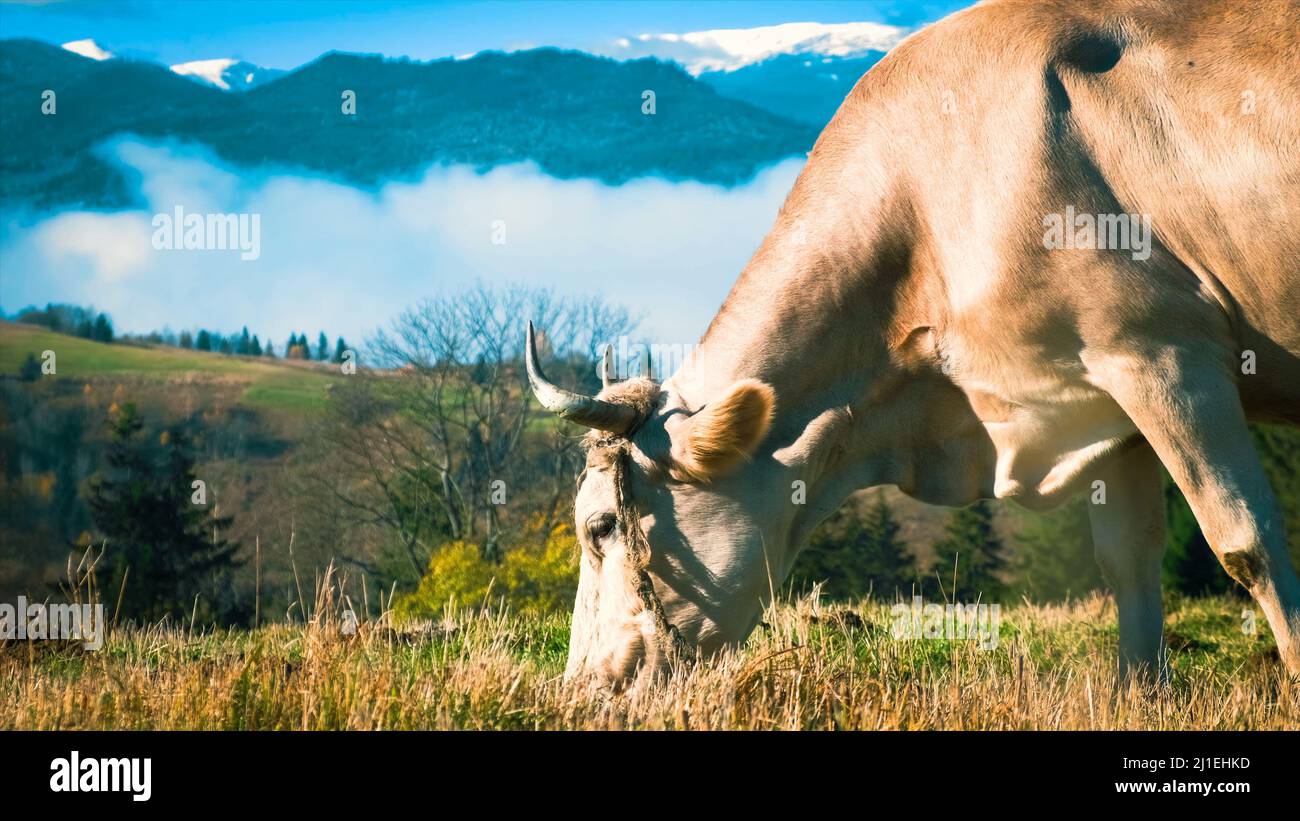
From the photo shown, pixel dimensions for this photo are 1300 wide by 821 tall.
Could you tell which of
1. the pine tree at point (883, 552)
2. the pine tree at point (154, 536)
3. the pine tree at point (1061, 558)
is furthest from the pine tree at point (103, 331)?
the pine tree at point (1061, 558)

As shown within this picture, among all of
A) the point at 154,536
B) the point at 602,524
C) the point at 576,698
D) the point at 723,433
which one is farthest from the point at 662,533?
the point at 154,536

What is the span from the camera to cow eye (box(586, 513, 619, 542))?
6.27 metres

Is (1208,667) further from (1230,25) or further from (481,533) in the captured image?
(481,533)

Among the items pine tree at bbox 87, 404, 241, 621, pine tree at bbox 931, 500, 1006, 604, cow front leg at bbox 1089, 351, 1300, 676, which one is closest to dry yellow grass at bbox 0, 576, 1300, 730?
cow front leg at bbox 1089, 351, 1300, 676

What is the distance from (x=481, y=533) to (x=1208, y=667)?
1593 inches

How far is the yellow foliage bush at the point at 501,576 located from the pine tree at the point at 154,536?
14127mm

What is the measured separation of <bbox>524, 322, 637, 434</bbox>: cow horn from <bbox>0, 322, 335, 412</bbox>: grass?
99447 millimetres

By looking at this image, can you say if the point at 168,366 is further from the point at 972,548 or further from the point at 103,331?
the point at 972,548

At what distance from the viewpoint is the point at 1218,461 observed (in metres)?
5.59

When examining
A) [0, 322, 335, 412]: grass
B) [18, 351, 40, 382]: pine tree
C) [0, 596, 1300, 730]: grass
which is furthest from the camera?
[0, 322, 335, 412]: grass

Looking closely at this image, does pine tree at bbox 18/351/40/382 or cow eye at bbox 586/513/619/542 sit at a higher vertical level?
pine tree at bbox 18/351/40/382

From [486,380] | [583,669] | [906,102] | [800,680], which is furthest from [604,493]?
[486,380]

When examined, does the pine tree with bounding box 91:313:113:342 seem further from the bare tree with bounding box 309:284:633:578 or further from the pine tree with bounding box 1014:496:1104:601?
the pine tree with bounding box 1014:496:1104:601

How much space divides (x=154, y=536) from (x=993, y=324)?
5856 centimetres
